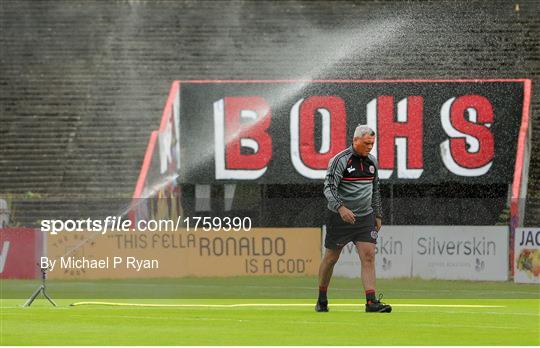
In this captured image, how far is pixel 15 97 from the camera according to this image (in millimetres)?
40844

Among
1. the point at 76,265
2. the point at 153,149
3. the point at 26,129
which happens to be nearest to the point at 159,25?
the point at 26,129

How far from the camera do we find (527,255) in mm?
26234

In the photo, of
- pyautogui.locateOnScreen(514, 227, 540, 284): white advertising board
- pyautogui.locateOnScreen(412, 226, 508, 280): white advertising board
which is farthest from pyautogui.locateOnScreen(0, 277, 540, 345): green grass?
pyautogui.locateOnScreen(412, 226, 508, 280): white advertising board

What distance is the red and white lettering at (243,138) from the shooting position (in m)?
32.9

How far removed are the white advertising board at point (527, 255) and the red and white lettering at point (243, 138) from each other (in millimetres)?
8054

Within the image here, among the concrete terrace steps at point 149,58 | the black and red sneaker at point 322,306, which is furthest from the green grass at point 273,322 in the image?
the concrete terrace steps at point 149,58

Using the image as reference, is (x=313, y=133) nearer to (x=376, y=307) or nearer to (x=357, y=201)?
(x=357, y=201)

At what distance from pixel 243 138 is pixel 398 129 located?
358 cm

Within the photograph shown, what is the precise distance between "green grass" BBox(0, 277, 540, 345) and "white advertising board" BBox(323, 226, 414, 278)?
505 cm

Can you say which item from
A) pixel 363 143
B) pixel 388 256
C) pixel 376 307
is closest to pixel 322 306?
pixel 376 307

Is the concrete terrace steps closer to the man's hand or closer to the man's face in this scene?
the man's face

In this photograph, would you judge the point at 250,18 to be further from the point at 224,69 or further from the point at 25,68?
the point at 25,68

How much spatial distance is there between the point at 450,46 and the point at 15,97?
12.5 m

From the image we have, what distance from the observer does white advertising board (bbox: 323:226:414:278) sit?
2630 cm
